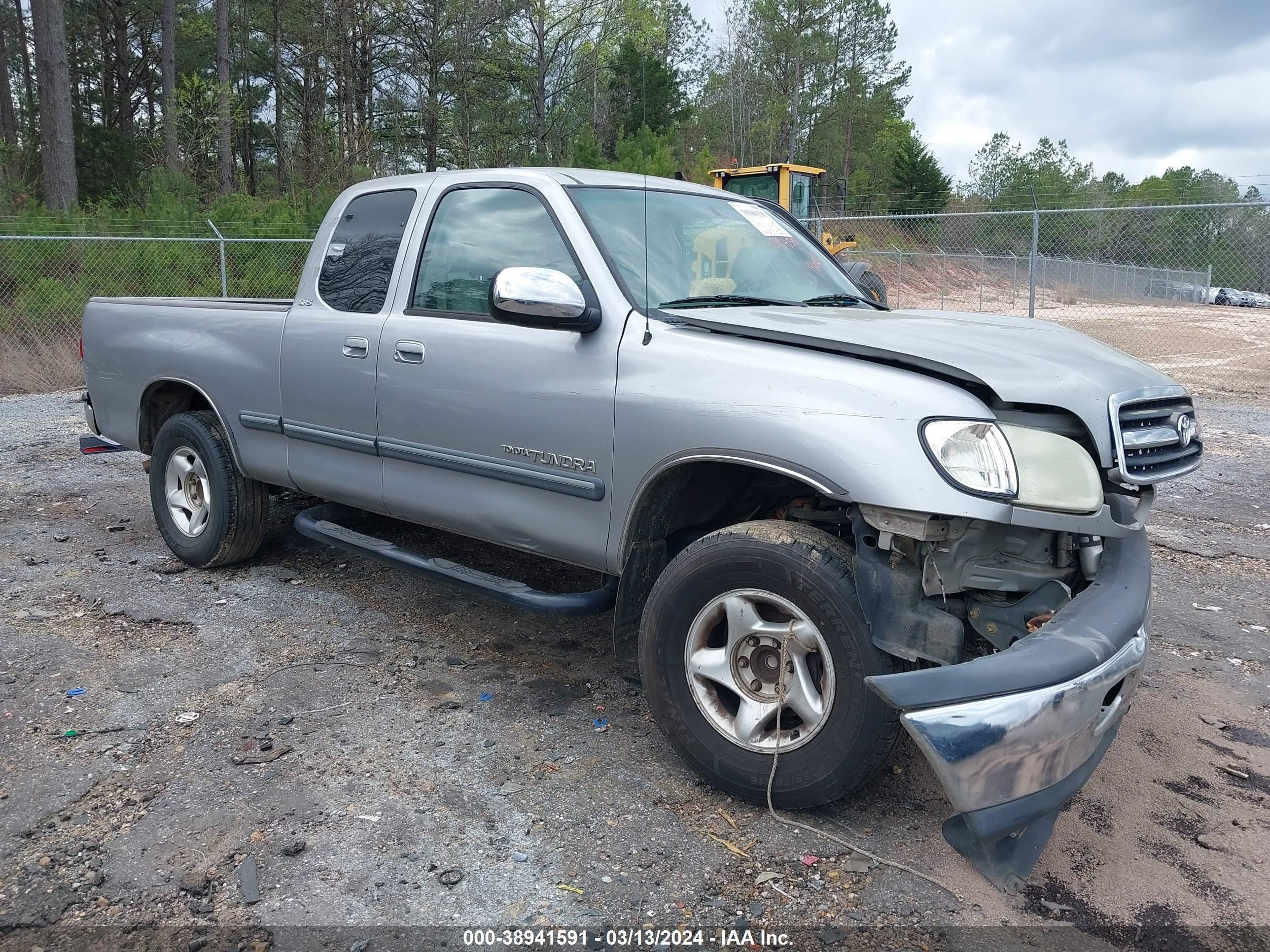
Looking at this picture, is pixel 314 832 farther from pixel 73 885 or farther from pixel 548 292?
pixel 548 292

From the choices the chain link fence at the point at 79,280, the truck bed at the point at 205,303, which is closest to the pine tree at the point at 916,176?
the chain link fence at the point at 79,280

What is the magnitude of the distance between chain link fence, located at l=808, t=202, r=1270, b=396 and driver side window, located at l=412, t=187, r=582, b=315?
26.6ft

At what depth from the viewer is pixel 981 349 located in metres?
2.97

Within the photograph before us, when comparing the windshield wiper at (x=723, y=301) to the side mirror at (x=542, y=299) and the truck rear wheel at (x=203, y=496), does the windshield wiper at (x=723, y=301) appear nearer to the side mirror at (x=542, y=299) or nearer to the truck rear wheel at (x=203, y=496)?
the side mirror at (x=542, y=299)

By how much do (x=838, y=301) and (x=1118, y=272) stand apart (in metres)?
26.7

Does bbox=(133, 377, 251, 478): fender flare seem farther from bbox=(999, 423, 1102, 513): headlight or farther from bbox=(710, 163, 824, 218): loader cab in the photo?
bbox=(710, 163, 824, 218): loader cab

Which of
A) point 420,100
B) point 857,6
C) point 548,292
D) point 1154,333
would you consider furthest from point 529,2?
point 548,292

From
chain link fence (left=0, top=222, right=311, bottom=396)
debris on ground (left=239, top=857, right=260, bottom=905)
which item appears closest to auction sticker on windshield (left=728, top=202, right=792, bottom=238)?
debris on ground (left=239, top=857, right=260, bottom=905)

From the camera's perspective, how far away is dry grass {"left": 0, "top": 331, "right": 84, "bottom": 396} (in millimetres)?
13055

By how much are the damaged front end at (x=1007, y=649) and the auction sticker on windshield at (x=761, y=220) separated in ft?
6.12

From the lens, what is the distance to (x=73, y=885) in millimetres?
2635

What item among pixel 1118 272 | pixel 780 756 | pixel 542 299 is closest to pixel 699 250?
pixel 542 299

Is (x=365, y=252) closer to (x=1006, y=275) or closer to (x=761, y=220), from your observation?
(x=761, y=220)

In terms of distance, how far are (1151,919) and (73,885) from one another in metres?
2.86
